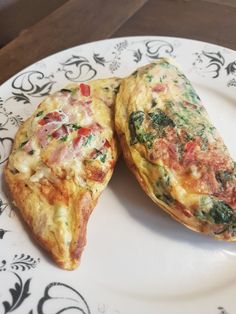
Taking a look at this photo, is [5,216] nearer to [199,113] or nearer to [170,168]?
[170,168]

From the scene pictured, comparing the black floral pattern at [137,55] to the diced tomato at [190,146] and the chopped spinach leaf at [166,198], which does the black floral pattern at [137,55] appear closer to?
the diced tomato at [190,146]

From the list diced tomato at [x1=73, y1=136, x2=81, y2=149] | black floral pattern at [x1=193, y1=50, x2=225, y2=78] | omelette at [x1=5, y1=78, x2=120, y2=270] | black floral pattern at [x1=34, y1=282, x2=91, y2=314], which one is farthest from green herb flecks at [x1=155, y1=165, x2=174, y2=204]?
black floral pattern at [x1=193, y1=50, x2=225, y2=78]

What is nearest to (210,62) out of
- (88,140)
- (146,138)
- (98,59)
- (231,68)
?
(231,68)

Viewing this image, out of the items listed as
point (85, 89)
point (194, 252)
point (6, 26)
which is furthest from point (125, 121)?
point (6, 26)

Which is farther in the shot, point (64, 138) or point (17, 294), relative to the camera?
point (64, 138)

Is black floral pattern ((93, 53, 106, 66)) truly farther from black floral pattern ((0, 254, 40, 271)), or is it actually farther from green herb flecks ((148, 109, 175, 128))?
black floral pattern ((0, 254, 40, 271))

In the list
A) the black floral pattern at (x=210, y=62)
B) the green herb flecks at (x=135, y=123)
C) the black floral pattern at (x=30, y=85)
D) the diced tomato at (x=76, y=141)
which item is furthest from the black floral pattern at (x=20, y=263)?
the black floral pattern at (x=210, y=62)

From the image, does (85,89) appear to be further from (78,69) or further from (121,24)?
(121,24)
